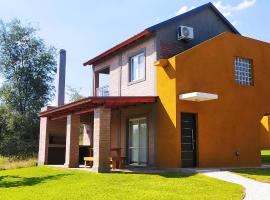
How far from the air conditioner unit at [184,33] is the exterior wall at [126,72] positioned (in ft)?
4.51

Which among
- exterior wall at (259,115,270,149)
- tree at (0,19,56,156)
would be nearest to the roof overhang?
exterior wall at (259,115,270,149)

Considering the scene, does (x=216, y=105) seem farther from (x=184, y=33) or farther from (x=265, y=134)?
(x=265, y=134)

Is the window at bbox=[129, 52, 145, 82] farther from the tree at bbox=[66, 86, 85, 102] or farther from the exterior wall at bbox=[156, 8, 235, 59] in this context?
the tree at bbox=[66, 86, 85, 102]

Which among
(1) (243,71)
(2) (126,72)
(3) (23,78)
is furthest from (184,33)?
(3) (23,78)

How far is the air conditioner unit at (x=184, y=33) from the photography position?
17.8m

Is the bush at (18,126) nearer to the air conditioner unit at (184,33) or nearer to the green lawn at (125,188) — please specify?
the air conditioner unit at (184,33)

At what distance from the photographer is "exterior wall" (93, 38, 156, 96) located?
17.6 metres

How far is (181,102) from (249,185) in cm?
546

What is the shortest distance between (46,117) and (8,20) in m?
21.2

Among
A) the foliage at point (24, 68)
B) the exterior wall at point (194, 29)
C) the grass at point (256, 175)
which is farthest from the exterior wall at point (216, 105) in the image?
the foliage at point (24, 68)

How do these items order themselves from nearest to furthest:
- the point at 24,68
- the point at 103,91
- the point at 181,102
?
the point at 181,102
the point at 103,91
the point at 24,68

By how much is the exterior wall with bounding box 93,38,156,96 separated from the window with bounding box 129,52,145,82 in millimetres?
238

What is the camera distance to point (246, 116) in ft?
57.9

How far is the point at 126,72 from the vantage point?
1978cm
